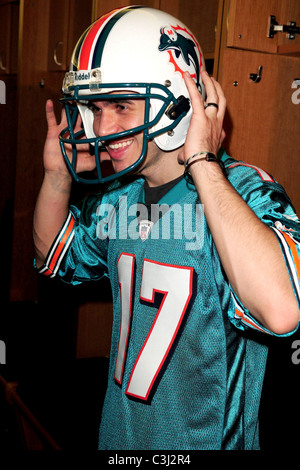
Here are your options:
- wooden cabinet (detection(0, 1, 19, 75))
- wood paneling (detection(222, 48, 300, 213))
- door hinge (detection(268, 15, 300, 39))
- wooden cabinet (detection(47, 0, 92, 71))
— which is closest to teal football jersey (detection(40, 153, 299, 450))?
wood paneling (detection(222, 48, 300, 213))

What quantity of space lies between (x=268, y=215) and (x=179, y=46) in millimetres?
445

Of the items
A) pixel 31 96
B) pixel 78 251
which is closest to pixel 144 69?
pixel 78 251

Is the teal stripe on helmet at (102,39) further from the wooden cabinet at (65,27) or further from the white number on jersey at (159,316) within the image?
the wooden cabinet at (65,27)

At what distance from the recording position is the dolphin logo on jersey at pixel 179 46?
106 cm

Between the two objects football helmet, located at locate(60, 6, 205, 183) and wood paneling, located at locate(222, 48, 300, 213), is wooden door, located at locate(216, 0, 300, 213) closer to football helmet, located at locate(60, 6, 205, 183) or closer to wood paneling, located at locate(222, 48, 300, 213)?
wood paneling, located at locate(222, 48, 300, 213)

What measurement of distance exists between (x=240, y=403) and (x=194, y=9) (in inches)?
61.0

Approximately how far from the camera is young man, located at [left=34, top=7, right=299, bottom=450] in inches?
32.1

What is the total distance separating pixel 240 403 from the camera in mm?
955

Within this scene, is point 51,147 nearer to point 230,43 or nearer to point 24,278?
point 230,43

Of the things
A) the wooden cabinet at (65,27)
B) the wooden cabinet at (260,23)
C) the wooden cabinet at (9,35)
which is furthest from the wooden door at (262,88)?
the wooden cabinet at (9,35)

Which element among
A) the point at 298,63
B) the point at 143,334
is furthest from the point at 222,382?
the point at 298,63

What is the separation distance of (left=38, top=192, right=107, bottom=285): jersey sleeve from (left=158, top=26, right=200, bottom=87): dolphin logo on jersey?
0.40 meters

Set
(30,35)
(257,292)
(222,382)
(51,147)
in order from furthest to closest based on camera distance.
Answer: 1. (30,35)
2. (51,147)
3. (222,382)
4. (257,292)

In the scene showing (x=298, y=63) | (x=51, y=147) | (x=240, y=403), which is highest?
(x=298, y=63)
